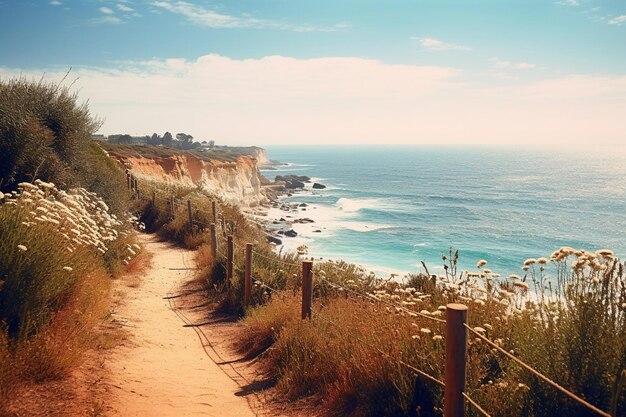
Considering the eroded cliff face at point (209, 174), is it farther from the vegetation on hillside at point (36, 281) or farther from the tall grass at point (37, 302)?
the tall grass at point (37, 302)

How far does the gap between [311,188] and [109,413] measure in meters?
104

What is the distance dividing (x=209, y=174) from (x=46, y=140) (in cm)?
5318

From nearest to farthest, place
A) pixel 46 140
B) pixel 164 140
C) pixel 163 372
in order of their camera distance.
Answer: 1. pixel 163 372
2. pixel 46 140
3. pixel 164 140

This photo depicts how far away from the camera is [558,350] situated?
3.86m

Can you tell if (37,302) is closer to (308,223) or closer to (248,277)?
(248,277)

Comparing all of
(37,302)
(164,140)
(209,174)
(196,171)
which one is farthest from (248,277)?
(164,140)

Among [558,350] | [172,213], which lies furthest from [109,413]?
[172,213]

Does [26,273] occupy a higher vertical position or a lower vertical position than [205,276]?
higher

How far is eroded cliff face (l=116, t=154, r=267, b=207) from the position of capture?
1916 inches

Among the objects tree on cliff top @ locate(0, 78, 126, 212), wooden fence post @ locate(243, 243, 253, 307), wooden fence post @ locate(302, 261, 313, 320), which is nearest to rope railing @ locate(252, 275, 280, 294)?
wooden fence post @ locate(243, 243, 253, 307)

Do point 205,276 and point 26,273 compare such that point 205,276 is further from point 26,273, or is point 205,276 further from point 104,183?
point 26,273

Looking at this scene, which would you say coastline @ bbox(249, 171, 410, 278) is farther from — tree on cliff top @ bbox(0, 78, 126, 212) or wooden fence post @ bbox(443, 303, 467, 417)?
wooden fence post @ bbox(443, 303, 467, 417)

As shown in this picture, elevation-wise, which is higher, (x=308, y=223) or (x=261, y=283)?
(x=261, y=283)

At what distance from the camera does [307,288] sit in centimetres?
761
